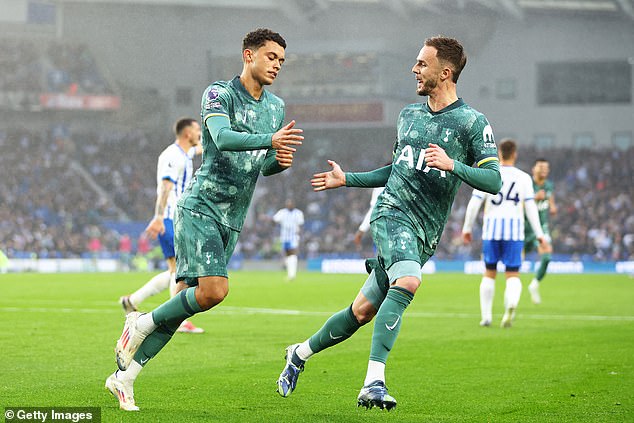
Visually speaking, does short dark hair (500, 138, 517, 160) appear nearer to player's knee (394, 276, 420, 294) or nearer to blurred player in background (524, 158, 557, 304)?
blurred player in background (524, 158, 557, 304)

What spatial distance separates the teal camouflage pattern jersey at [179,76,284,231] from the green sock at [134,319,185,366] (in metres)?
0.79

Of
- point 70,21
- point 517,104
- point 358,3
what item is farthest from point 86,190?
point 517,104

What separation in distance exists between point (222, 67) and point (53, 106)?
9.61 meters

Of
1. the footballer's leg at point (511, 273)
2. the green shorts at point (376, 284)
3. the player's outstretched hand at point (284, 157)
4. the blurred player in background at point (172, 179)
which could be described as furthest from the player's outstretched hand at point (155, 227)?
the player's outstretched hand at point (284, 157)

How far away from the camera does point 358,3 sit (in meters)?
55.8

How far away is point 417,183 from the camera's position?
22.4 feet

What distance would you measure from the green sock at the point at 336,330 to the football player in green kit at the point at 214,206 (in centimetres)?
73

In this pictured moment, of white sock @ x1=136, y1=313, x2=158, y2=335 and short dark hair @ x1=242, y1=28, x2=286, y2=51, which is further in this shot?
short dark hair @ x1=242, y1=28, x2=286, y2=51

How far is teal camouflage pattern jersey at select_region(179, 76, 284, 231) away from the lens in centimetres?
686

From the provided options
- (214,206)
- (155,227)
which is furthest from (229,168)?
(155,227)

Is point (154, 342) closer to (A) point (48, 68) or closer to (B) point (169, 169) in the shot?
(B) point (169, 169)

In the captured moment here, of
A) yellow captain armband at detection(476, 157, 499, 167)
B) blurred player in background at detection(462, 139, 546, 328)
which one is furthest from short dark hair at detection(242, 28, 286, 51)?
blurred player in background at detection(462, 139, 546, 328)

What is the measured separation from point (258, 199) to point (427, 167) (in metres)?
46.3

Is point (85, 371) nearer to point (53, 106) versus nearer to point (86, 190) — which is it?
point (86, 190)
